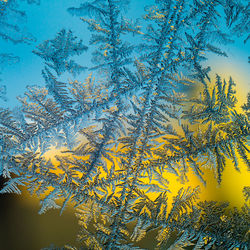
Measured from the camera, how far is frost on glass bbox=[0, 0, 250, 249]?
12.3 inches

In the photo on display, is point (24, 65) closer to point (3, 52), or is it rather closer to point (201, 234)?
point (3, 52)

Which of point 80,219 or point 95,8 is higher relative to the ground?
point 95,8

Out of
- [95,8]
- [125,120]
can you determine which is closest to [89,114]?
[125,120]

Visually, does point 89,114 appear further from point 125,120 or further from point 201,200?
point 201,200

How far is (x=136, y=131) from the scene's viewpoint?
31 cm

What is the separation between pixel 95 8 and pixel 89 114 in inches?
6.0

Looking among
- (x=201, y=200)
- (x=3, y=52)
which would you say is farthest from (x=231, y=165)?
(x=3, y=52)

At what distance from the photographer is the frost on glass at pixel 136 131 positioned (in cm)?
31

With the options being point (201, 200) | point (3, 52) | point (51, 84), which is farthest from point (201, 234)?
point (3, 52)

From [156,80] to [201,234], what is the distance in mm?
225

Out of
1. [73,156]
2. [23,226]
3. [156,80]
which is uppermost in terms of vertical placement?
[156,80]

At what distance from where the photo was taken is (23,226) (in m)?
0.33

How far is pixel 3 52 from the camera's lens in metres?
0.35

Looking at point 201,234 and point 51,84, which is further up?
point 51,84
